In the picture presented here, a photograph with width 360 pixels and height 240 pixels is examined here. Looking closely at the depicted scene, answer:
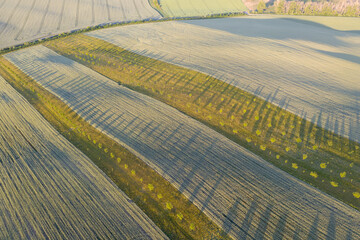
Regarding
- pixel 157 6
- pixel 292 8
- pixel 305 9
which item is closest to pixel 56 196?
pixel 157 6

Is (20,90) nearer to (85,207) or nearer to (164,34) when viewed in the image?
(85,207)

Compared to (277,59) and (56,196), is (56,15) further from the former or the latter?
(277,59)

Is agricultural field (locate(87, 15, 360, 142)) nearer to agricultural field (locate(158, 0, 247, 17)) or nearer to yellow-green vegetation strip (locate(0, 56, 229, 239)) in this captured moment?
yellow-green vegetation strip (locate(0, 56, 229, 239))

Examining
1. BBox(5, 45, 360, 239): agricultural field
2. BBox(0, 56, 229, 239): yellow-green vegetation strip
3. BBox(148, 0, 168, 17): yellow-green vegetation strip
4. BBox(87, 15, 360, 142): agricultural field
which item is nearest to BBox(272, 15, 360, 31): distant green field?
BBox(87, 15, 360, 142): agricultural field

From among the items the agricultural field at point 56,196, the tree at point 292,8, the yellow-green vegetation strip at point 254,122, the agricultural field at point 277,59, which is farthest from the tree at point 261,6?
the agricultural field at point 56,196

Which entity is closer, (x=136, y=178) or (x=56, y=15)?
(x=136, y=178)

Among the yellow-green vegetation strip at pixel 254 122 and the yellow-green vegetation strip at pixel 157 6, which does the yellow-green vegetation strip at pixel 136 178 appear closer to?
the yellow-green vegetation strip at pixel 254 122
